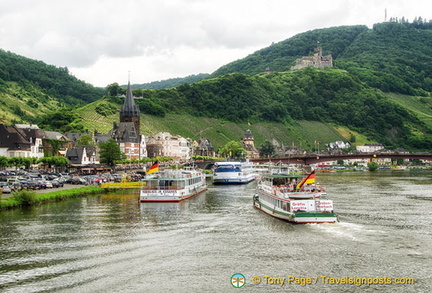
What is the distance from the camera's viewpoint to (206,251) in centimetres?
3634

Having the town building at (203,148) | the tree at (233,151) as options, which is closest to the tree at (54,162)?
the tree at (233,151)

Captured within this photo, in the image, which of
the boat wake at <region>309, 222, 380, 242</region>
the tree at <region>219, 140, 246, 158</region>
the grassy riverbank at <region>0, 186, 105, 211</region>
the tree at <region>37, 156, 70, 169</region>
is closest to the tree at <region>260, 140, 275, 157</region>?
the tree at <region>219, 140, 246, 158</region>

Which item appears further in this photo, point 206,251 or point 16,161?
point 16,161

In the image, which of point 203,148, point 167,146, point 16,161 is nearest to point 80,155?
point 16,161

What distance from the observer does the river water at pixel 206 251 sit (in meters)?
29.1

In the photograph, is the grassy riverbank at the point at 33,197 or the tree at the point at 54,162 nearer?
the grassy riverbank at the point at 33,197

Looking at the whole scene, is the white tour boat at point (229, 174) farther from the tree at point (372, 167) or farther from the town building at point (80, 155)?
the tree at point (372, 167)

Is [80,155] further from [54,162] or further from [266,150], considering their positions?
[266,150]

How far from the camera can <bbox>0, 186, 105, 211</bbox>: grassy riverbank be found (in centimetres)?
5428

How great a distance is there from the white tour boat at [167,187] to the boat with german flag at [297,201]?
13.0 m

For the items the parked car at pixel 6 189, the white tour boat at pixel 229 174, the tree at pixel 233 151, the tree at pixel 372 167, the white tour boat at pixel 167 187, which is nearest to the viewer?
the parked car at pixel 6 189

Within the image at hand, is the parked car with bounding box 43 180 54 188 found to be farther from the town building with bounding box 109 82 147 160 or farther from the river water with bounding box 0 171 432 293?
the town building with bounding box 109 82 147 160

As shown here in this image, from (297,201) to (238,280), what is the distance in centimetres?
1973

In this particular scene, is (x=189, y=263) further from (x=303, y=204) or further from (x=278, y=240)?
(x=303, y=204)
